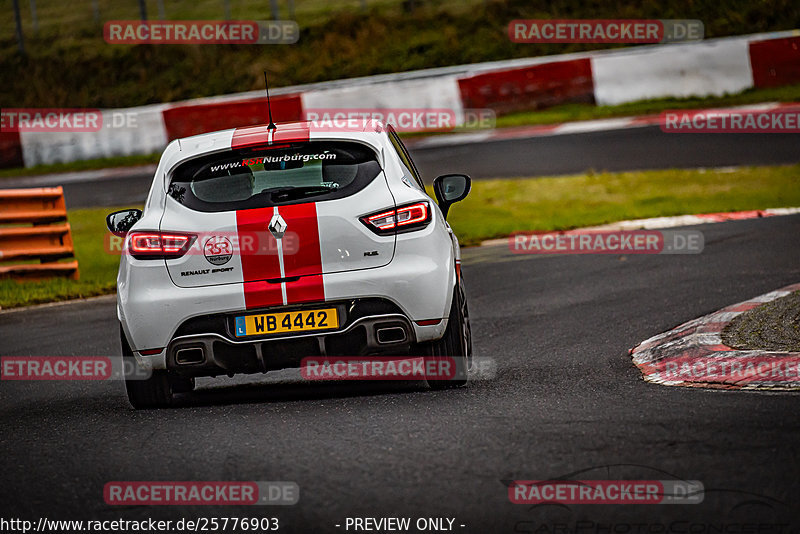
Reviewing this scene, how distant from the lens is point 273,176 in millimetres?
6652

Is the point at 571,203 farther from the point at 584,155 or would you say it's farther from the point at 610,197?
the point at 584,155

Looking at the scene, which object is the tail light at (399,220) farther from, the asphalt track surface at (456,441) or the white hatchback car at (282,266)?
the asphalt track surface at (456,441)

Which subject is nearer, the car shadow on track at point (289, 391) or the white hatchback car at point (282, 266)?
the white hatchback car at point (282, 266)

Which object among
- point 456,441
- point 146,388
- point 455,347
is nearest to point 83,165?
point 146,388

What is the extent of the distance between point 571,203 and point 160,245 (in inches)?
408

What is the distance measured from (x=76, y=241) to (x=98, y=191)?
167 inches

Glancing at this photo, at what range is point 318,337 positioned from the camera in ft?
21.1

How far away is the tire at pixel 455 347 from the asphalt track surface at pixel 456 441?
128mm

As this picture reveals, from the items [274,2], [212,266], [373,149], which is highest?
[274,2]

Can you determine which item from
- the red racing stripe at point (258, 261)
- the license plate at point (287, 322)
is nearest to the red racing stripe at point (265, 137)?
the red racing stripe at point (258, 261)

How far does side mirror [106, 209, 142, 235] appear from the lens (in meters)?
7.07

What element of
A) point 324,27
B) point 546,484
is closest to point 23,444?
point 546,484

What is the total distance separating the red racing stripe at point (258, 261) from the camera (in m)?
6.43

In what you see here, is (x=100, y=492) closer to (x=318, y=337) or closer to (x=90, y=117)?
(x=318, y=337)
